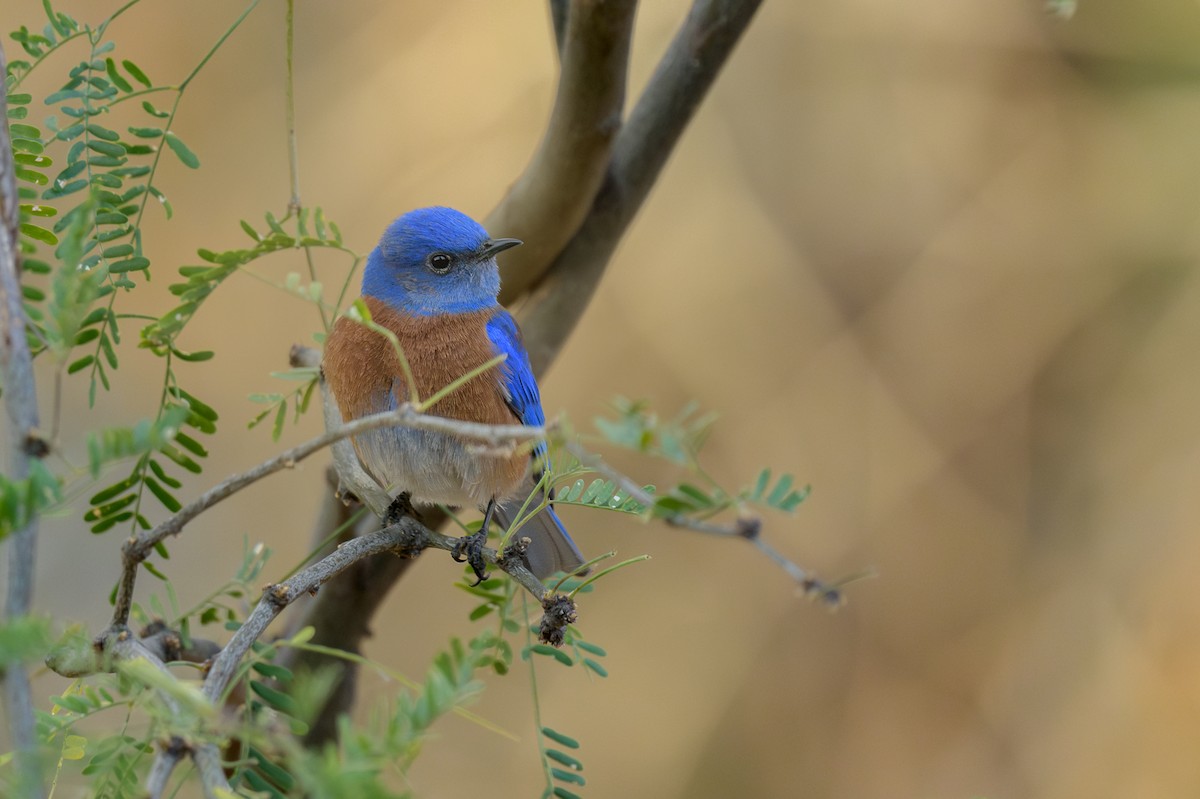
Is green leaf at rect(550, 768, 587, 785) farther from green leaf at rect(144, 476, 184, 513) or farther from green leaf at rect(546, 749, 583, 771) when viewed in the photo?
green leaf at rect(144, 476, 184, 513)

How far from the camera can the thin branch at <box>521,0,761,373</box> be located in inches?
99.5

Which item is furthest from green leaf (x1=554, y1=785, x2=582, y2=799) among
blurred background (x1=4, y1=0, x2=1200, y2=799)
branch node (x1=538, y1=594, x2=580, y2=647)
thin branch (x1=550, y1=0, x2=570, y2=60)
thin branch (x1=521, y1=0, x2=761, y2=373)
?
blurred background (x1=4, y1=0, x2=1200, y2=799)

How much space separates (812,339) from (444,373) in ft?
9.92

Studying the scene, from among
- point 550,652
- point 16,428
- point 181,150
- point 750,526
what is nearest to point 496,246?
point 181,150

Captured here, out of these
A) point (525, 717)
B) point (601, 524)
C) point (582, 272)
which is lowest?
point (525, 717)

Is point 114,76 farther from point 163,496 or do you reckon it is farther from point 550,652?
point 550,652

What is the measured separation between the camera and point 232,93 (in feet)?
17.5

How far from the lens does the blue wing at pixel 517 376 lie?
108 inches

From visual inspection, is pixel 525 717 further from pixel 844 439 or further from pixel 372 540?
pixel 372 540

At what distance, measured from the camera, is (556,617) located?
Answer: 1835 millimetres

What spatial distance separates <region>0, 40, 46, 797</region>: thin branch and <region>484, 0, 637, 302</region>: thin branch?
1.40m

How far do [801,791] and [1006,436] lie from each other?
1.98 m

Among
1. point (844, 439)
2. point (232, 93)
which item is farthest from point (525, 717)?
point (232, 93)

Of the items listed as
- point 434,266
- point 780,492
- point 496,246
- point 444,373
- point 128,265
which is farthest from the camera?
point 434,266
